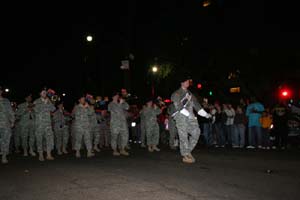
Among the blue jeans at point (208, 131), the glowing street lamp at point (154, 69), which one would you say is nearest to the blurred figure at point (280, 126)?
the blue jeans at point (208, 131)

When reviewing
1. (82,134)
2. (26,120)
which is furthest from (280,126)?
(26,120)

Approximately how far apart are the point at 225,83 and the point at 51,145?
1969 centimetres

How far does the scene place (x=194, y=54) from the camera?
2647 cm

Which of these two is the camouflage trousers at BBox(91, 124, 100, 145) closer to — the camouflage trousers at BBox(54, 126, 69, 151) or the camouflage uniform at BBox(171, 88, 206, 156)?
the camouflage trousers at BBox(54, 126, 69, 151)

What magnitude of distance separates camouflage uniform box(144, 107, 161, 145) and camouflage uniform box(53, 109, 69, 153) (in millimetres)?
3058

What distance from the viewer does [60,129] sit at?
551 inches

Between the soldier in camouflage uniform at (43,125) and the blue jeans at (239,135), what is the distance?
750 centimetres

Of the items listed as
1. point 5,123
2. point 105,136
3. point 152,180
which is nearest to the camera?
point 152,180

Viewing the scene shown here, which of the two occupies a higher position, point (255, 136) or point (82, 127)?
point (82, 127)

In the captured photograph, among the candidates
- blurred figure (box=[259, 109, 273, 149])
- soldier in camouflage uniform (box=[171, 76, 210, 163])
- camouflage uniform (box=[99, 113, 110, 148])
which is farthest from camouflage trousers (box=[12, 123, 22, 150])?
blurred figure (box=[259, 109, 273, 149])

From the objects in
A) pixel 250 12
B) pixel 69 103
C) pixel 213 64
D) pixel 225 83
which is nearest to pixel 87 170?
pixel 69 103

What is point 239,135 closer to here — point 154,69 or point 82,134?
point 82,134

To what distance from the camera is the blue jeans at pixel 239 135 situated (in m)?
15.2

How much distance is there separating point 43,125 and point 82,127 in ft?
4.18
